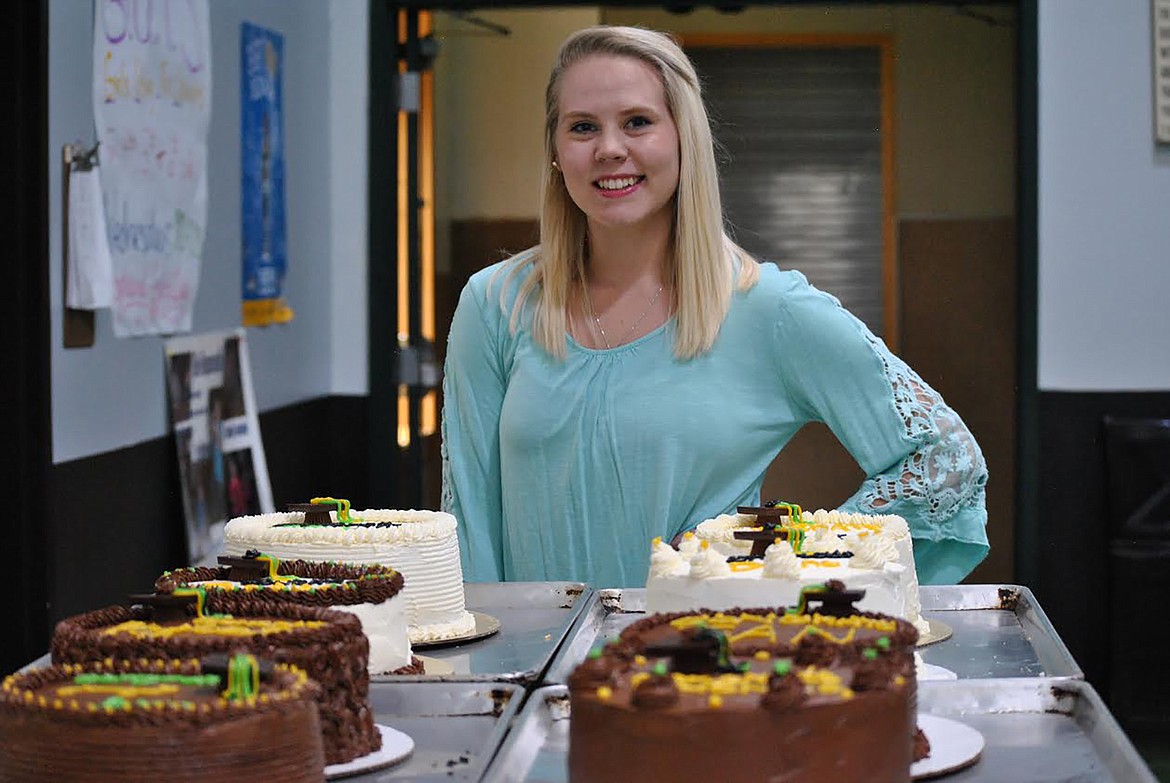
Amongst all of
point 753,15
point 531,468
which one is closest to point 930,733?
point 531,468

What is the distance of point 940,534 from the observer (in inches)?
99.1

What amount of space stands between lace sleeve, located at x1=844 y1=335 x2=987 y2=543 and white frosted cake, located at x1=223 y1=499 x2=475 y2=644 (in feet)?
2.24

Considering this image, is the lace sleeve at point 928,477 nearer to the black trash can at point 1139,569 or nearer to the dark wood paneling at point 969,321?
the black trash can at point 1139,569

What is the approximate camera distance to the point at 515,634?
2176mm

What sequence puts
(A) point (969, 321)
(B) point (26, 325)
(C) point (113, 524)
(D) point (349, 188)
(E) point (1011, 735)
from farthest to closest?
(A) point (969, 321), (D) point (349, 188), (C) point (113, 524), (B) point (26, 325), (E) point (1011, 735)

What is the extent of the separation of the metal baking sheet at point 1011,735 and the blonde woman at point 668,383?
0.81 metres

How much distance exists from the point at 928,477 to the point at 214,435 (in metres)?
2.26

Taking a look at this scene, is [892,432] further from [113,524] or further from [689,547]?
[113,524]

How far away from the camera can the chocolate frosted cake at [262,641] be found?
4.74 feet

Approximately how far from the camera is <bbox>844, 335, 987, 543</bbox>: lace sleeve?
2.51m

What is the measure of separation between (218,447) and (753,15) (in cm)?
273

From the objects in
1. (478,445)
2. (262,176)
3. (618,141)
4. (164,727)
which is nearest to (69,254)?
(478,445)

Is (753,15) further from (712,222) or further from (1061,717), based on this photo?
(1061,717)

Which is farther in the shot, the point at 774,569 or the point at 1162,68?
the point at 1162,68
